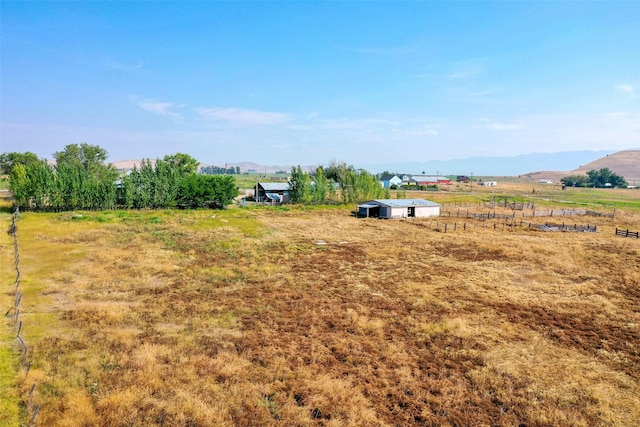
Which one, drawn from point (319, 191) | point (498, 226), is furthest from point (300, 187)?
point (498, 226)

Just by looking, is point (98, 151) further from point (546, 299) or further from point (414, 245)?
point (546, 299)

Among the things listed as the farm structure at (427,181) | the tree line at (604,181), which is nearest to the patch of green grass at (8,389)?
the farm structure at (427,181)

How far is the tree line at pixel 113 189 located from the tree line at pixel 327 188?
46.8ft

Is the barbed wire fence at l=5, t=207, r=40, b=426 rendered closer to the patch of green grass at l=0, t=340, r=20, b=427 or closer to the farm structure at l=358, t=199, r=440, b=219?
the patch of green grass at l=0, t=340, r=20, b=427

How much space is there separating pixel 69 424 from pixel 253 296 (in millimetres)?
12373

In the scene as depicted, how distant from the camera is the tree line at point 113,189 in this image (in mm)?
52812

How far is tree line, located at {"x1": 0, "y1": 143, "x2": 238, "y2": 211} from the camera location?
52812mm

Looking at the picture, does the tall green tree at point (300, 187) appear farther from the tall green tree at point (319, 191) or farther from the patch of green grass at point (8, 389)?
the patch of green grass at point (8, 389)

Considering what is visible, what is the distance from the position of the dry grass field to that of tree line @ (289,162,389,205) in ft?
128

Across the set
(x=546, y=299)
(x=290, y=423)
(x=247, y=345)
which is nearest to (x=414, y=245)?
(x=546, y=299)

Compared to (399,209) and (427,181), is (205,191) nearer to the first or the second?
(399,209)

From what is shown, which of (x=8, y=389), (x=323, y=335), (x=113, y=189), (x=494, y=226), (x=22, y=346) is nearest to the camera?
(x=8, y=389)

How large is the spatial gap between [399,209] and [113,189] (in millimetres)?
47212

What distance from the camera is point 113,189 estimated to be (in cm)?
Result: 5766
